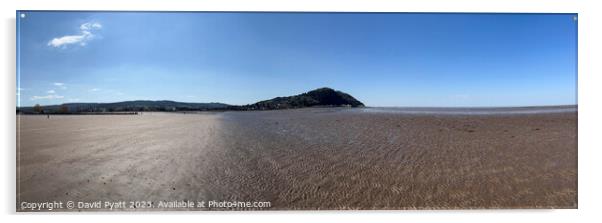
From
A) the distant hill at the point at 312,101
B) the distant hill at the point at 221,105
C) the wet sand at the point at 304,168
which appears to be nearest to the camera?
the wet sand at the point at 304,168

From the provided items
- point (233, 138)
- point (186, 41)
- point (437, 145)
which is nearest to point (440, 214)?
point (437, 145)

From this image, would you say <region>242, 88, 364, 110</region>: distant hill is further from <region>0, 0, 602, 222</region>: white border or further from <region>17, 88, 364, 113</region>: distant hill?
<region>0, 0, 602, 222</region>: white border

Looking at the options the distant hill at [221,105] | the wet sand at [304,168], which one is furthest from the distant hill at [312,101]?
the wet sand at [304,168]

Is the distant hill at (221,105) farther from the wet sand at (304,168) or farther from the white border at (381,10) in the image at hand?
the white border at (381,10)

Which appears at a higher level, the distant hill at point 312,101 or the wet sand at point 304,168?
the distant hill at point 312,101

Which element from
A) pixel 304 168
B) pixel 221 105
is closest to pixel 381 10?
pixel 304 168

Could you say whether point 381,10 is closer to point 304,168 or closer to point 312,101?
point 312,101

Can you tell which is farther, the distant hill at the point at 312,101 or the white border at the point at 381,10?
the distant hill at the point at 312,101
